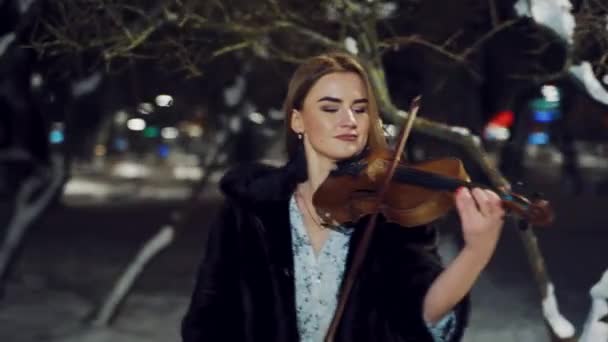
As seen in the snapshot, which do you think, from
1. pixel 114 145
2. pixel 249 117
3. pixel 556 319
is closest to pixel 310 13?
pixel 249 117

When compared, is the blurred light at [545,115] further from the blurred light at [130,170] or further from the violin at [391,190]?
the violin at [391,190]

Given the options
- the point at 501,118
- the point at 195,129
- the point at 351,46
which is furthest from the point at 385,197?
the point at 195,129

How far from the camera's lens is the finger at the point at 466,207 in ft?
7.38

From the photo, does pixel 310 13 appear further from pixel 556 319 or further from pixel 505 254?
pixel 505 254

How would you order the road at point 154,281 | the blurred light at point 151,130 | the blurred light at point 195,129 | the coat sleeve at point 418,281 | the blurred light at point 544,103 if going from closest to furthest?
the coat sleeve at point 418,281 → the road at point 154,281 → the blurred light at point 544,103 → the blurred light at point 151,130 → the blurred light at point 195,129

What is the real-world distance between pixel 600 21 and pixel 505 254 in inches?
337

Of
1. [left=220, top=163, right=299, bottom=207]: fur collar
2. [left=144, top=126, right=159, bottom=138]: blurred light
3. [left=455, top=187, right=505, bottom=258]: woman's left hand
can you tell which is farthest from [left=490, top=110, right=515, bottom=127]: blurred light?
[left=144, top=126, right=159, bottom=138]: blurred light

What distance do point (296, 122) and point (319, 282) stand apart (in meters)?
0.47

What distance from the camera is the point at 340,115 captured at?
259 cm

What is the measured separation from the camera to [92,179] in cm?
4316

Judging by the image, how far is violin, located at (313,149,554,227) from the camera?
243 cm

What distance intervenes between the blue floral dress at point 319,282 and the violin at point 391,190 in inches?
3.0

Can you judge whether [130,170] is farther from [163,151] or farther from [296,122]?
[296,122]

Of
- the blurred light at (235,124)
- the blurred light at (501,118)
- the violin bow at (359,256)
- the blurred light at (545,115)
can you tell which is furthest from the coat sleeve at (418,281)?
the blurred light at (545,115)
